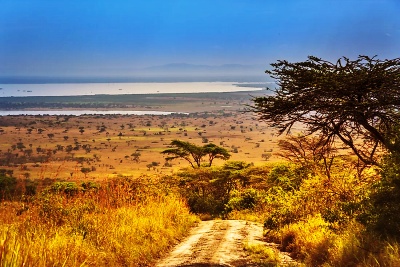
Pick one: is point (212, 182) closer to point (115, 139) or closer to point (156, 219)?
point (156, 219)

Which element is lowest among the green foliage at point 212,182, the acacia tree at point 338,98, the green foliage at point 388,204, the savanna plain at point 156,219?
the green foliage at point 212,182

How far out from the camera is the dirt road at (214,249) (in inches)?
356

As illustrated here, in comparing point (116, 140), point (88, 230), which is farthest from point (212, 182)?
point (116, 140)

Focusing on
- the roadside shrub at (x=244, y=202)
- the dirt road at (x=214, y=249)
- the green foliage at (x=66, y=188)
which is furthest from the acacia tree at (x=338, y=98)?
the roadside shrub at (x=244, y=202)

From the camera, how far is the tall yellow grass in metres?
6.52

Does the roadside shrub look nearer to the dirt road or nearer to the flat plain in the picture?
the dirt road

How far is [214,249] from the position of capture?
10422mm

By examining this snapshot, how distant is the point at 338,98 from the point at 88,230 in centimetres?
563

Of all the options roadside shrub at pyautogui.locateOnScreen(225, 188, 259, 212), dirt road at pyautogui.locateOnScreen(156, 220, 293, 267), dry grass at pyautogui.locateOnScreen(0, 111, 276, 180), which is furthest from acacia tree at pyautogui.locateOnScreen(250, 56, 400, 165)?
dry grass at pyautogui.locateOnScreen(0, 111, 276, 180)

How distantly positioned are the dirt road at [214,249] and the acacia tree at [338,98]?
303 centimetres

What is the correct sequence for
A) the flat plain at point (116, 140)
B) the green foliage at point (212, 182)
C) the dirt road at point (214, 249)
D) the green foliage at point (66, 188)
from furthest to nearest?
the flat plain at point (116, 140) < the green foliage at point (212, 182) < the green foliage at point (66, 188) < the dirt road at point (214, 249)

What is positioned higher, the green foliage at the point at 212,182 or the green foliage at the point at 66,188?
the green foliage at the point at 66,188

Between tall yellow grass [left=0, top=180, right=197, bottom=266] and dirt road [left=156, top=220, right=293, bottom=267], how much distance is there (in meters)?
0.44

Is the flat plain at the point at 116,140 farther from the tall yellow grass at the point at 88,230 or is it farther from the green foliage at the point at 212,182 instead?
the tall yellow grass at the point at 88,230
